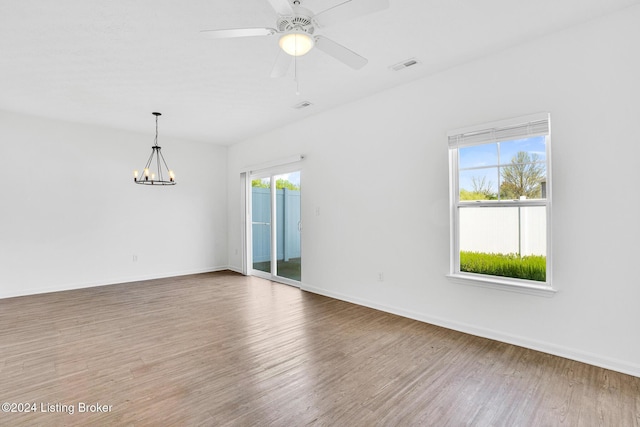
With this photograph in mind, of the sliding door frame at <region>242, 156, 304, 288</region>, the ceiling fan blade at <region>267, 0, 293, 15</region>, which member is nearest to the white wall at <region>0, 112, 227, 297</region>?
the sliding door frame at <region>242, 156, 304, 288</region>

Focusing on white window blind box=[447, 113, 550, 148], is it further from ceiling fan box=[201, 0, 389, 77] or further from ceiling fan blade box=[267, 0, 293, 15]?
ceiling fan blade box=[267, 0, 293, 15]

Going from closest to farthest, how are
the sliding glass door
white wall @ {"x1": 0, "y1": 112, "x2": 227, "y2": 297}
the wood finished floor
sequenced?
the wood finished floor → white wall @ {"x1": 0, "y1": 112, "x2": 227, "y2": 297} → the sliding glass door

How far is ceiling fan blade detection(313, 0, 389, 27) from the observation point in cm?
179

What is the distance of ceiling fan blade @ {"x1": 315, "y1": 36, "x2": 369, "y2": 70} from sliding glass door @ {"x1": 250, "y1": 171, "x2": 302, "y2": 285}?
10.1 feet

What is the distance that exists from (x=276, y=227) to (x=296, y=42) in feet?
13.9

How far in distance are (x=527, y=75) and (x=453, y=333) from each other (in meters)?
2.66

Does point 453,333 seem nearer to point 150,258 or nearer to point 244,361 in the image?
point 244,361

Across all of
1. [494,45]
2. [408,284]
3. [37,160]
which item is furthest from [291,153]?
[37,160]

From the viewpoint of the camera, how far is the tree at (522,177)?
2.91 metres

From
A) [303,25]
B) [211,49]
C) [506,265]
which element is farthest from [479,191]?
[211,49]

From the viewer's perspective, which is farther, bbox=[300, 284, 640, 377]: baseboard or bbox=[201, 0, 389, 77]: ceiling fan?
bbox=[300, 284, 640, 377]: baseboard

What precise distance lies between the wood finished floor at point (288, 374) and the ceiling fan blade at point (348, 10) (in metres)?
2.51

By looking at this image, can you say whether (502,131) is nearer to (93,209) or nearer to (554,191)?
(554,191)

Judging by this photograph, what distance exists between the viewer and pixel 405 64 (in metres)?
3.33
